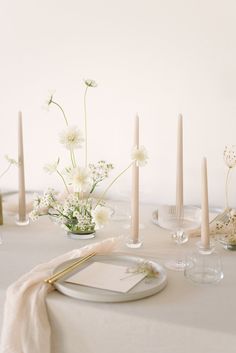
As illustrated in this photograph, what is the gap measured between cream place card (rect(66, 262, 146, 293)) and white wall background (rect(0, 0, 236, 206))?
2.71 ft

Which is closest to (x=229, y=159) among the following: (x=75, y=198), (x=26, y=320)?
(x=75, y=198)

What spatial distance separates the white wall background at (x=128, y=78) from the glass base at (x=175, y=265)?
2.28ft

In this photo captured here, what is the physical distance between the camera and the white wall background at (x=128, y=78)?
1651 millimetres

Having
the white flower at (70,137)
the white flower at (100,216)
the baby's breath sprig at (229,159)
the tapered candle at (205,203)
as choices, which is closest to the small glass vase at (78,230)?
the white flower at (100,216)

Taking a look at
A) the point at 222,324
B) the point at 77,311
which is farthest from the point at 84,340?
the point at 222,324

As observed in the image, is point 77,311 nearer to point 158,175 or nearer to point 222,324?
point 222,324

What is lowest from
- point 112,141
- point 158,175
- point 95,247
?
point 95,247

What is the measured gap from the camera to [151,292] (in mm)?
883

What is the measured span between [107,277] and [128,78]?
3.32ft

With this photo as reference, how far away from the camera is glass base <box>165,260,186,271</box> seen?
1043 mm

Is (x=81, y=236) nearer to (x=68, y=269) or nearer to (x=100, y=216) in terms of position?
(x=100, y=216)

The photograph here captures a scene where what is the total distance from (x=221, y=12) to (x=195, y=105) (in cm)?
33

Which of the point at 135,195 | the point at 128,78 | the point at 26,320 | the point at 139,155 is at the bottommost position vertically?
the point at 26,320

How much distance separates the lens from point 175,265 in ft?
3.48
